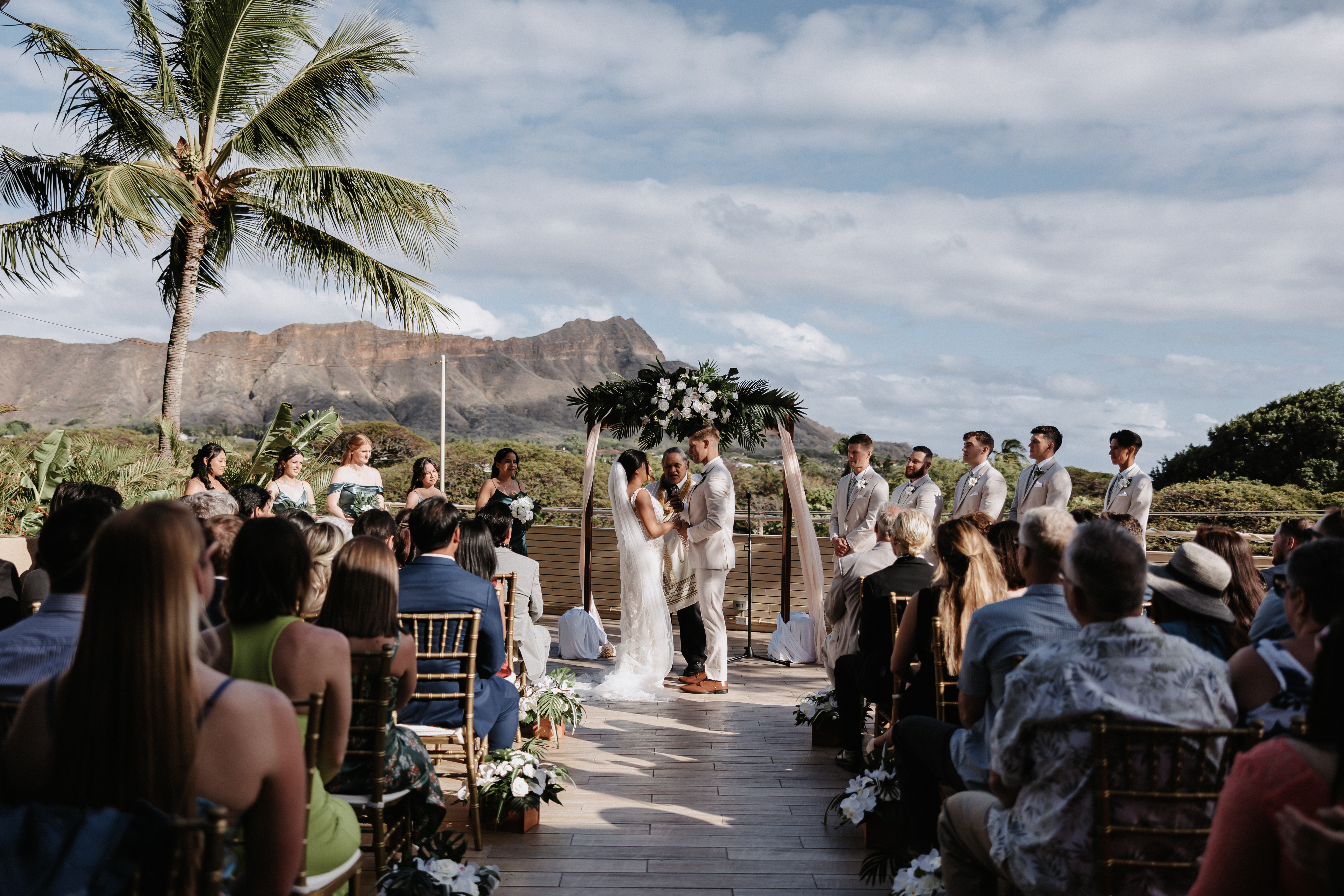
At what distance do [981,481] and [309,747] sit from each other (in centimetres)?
667

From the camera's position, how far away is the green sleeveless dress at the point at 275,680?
2.38 meters

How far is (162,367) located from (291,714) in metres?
80.4

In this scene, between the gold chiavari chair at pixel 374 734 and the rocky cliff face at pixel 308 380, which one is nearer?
the gold chiavari chair at pixel 374 734

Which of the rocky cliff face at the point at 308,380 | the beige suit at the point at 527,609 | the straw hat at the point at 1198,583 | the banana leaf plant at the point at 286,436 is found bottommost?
the beige suit at the point at 527,609

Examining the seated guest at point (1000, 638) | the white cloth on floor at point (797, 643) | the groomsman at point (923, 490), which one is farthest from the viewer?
the white cloth on floor at point (797, 643)

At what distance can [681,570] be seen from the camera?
7.47 m

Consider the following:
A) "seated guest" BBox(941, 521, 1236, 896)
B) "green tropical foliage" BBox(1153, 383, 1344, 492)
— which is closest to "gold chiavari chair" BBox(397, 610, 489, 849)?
"seated guest" BBox(941, 521, 1236, 896)

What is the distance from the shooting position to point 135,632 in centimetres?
148

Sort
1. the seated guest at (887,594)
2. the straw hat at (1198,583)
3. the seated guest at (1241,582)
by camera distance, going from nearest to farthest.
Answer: the straw hat at (1198,583) < the seated guest at (1241,582) < the seated guest at (887,594)

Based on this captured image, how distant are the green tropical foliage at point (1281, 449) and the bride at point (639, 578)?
64.3 ft

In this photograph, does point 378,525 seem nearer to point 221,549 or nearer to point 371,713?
point 221,549

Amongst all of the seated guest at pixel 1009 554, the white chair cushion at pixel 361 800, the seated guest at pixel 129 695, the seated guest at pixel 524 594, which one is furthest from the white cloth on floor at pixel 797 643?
the seated guest at pixel 129 695

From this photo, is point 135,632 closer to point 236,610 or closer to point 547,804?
point 236,610

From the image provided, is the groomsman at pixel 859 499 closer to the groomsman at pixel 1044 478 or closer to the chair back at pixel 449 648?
the groomsman at pixel 1044 478
